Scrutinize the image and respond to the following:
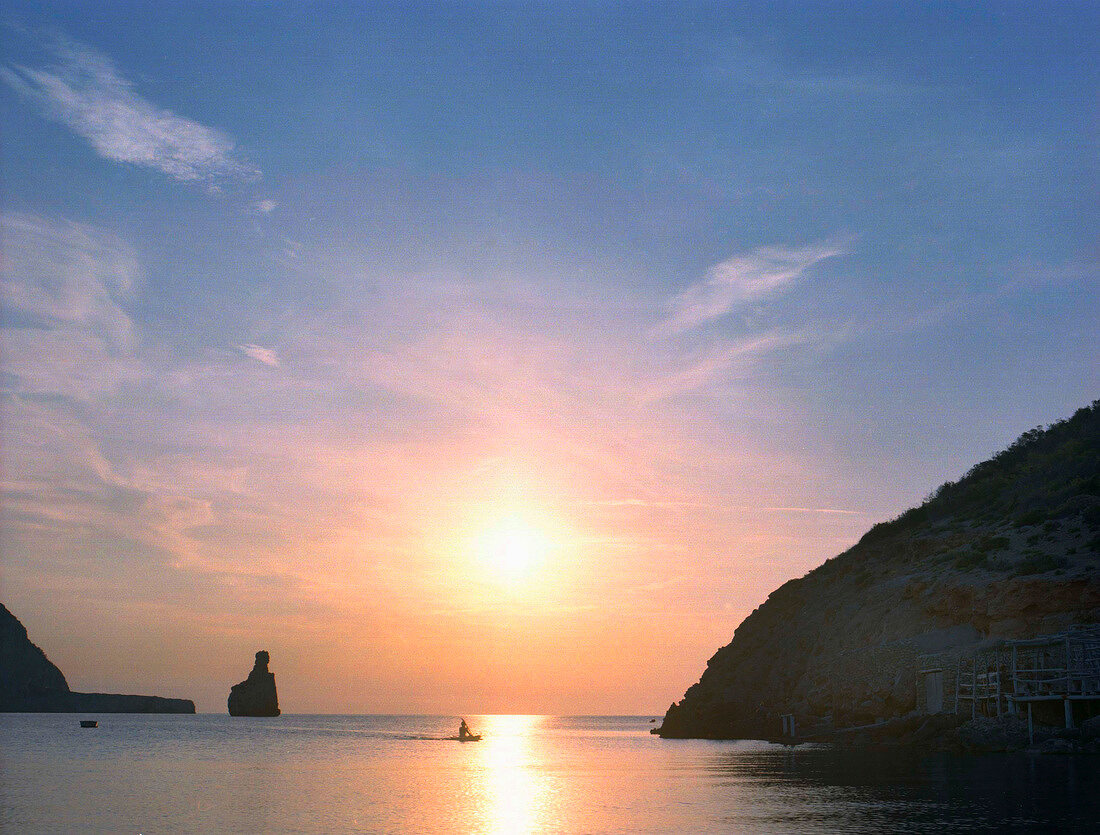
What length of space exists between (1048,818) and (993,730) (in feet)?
120

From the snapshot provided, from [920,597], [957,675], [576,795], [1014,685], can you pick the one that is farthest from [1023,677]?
[576,795]

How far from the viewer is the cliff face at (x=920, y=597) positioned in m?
77.9

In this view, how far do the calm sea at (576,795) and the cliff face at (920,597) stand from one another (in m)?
11.6

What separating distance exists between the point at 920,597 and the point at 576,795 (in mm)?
46978

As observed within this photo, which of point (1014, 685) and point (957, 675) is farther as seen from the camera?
point (957, 675)

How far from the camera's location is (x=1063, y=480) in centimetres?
9719

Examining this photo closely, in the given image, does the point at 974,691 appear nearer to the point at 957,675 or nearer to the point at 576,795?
the point at 957,675

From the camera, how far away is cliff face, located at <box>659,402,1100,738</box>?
77938 mm

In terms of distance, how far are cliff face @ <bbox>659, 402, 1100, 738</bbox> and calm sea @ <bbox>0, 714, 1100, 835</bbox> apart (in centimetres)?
1158

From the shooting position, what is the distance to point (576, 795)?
58.5 metres

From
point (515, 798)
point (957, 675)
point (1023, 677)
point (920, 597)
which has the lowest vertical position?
point (515, 798)

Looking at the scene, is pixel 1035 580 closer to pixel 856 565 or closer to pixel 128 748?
pixel 856 565

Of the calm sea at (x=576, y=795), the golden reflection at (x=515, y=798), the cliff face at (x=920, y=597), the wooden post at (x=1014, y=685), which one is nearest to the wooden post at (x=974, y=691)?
the wooden post at (x=1014, y=685)

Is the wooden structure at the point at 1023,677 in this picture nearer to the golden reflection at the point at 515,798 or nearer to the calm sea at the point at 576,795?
the calm sea at the point at 576,795
